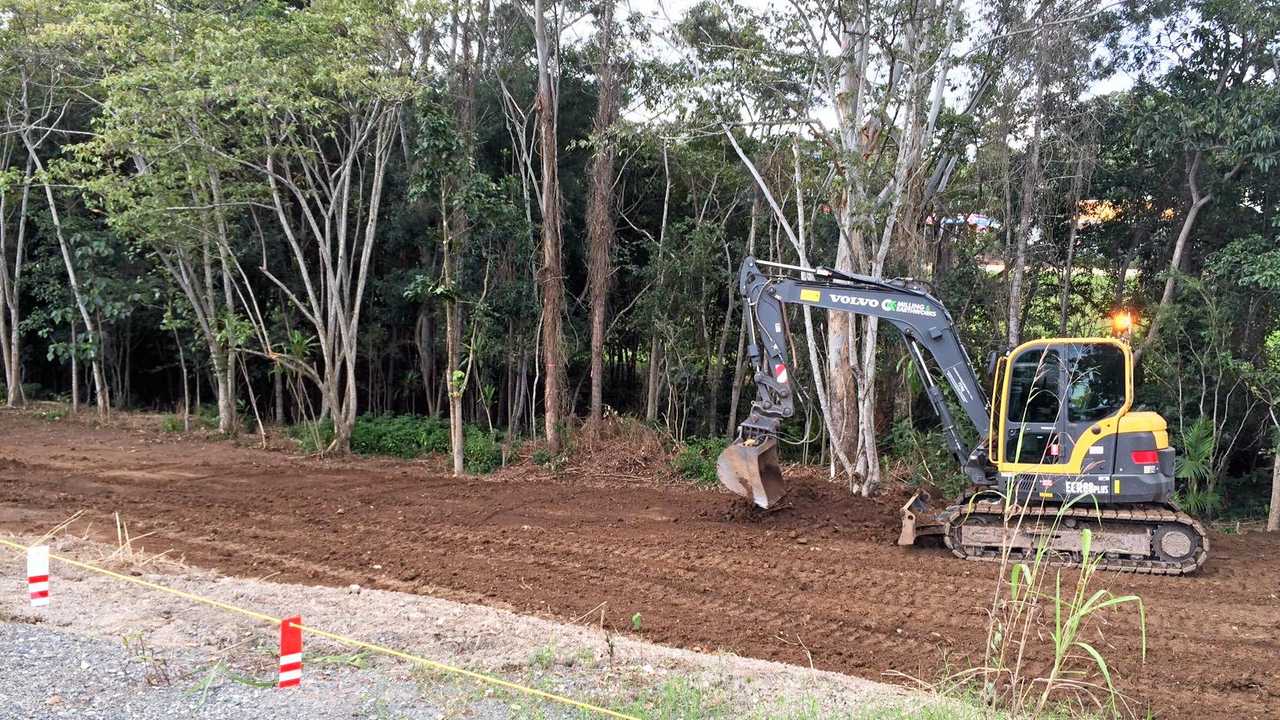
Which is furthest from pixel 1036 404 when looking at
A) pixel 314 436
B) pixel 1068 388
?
pixel 314 436

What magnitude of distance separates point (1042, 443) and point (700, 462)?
552 centimetres

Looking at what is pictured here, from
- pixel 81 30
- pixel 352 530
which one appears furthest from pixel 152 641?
pixel 81 30

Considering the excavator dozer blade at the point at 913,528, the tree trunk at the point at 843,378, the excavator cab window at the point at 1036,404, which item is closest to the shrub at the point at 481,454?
the tree trunk at the point at 843,378

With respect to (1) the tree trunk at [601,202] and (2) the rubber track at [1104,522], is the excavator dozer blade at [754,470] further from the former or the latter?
(1) the tree trunk at [601,202]

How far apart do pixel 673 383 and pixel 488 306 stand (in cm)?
355

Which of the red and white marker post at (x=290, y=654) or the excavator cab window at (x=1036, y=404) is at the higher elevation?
the excavator cab window at (x=1036, y=404)

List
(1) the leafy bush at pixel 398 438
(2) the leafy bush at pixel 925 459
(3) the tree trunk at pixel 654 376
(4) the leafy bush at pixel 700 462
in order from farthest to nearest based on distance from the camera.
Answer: (3) the tree trunk at pixel 654 376
(1) the leafy bush at pixel 398 438
(4) the leafy bush at pixel 700 462
(2) the leafy bush at pixel 925 459

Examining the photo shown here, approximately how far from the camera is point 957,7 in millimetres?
8789

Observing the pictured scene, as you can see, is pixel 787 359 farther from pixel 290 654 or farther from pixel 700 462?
pixel 290 654

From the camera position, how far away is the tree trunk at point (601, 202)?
12469 mm

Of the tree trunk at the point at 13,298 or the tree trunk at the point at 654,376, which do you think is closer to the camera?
the tree trunk at the point at 654,376

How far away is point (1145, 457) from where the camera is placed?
7.15 m

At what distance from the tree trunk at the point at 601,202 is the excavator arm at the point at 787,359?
4.65 meters

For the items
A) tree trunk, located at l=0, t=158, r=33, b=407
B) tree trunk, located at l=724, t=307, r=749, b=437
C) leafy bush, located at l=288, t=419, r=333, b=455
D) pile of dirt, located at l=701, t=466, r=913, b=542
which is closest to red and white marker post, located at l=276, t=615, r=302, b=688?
pile of dirt, located at l=701, t=466, r=913, b=542
